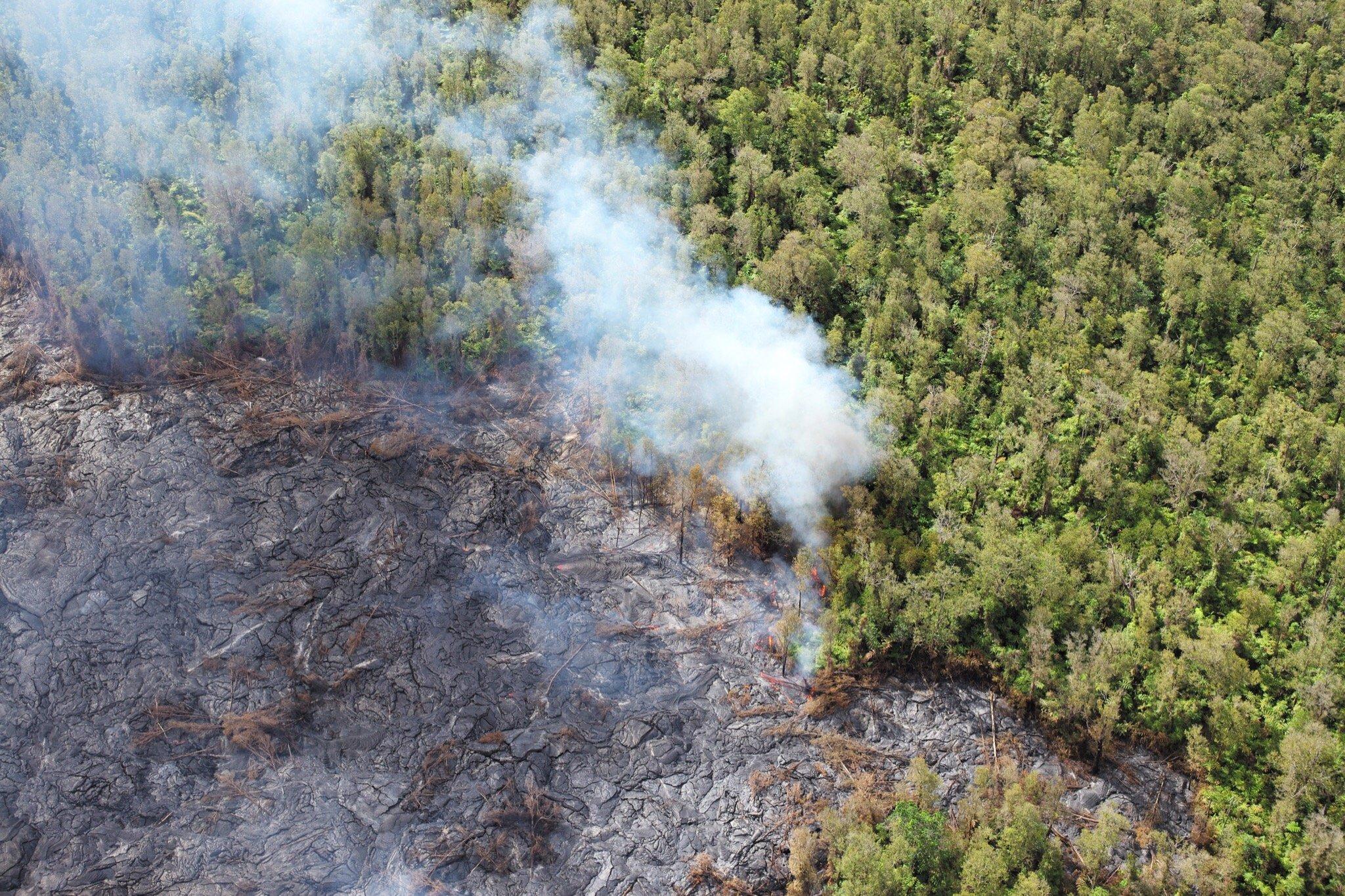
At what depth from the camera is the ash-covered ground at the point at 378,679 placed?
17.2 m

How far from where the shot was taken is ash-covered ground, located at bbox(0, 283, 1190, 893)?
1719cm

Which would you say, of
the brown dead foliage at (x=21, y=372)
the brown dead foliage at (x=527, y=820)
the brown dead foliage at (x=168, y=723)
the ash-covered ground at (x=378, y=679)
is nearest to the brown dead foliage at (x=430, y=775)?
the ash-covered ground at (x=378, y=679)

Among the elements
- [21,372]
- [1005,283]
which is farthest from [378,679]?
[1005,283]

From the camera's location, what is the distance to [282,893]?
16562 mm

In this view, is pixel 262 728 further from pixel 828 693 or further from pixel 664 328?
pixel 664 328

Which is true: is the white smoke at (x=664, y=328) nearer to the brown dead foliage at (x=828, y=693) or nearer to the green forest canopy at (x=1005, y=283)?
the green forest canopy at (x=1005, y=283)

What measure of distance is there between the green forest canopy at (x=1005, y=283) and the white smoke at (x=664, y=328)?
87cm

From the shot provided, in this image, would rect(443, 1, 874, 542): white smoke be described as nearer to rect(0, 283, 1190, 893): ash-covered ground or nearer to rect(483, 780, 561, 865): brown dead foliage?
rect(0, 283, 1190, 893): ash-covered ground

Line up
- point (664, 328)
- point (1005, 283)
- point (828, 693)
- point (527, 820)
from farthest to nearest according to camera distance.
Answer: point (1005, 283)
point (664, 328)
point (828, 693)
point (527, 820)

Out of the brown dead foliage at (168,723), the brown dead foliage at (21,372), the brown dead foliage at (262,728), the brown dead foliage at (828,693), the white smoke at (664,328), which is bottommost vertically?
the brown dead foliage at (168,723)

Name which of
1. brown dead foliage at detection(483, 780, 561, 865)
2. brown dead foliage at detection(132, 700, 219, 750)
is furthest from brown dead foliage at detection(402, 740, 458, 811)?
brown dead foliage at detection(132, 700, 219, 750)

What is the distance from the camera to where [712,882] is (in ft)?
55.7

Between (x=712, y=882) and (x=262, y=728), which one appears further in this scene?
(x=262, y=728)

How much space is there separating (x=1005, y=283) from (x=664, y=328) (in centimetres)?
848
